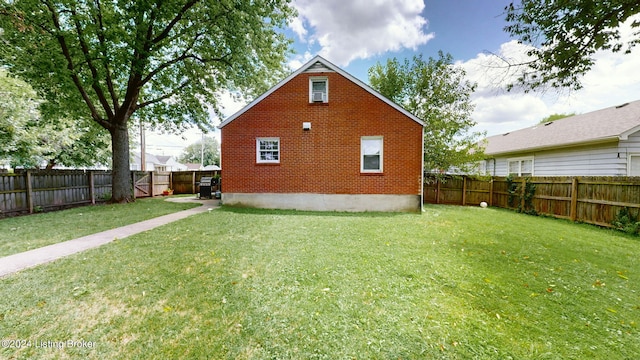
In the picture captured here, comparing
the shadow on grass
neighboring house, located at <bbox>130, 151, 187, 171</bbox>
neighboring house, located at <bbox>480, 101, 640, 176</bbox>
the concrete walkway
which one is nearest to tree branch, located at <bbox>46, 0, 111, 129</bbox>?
the concrete walkway

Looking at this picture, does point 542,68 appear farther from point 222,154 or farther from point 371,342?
point 222,154

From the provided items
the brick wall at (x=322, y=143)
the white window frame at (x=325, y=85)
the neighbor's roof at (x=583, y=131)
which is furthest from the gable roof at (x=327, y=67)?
the neighbor's roof at (x=583, y=131)

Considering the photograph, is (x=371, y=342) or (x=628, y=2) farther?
(x=628, y=2)

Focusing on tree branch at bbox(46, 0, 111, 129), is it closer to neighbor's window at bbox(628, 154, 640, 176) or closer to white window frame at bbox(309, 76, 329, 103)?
white window frame at bbox(309, 76, 329, 103)

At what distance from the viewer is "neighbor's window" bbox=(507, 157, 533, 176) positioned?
1355 cm

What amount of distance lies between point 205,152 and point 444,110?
71.7 metres

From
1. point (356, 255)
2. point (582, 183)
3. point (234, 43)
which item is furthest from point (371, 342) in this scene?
point (234, 43)

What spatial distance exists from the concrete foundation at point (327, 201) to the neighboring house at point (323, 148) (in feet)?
0.13

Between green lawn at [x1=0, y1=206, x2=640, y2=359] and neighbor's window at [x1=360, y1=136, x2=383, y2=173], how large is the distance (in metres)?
4.96

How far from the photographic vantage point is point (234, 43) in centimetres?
1084

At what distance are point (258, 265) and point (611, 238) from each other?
30.7 ft

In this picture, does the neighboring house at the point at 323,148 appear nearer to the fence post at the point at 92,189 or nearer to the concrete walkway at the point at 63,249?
the concrete walkway at the point at 63,249

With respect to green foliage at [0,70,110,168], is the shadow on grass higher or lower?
lower

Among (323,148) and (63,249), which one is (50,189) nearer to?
(63,249)
